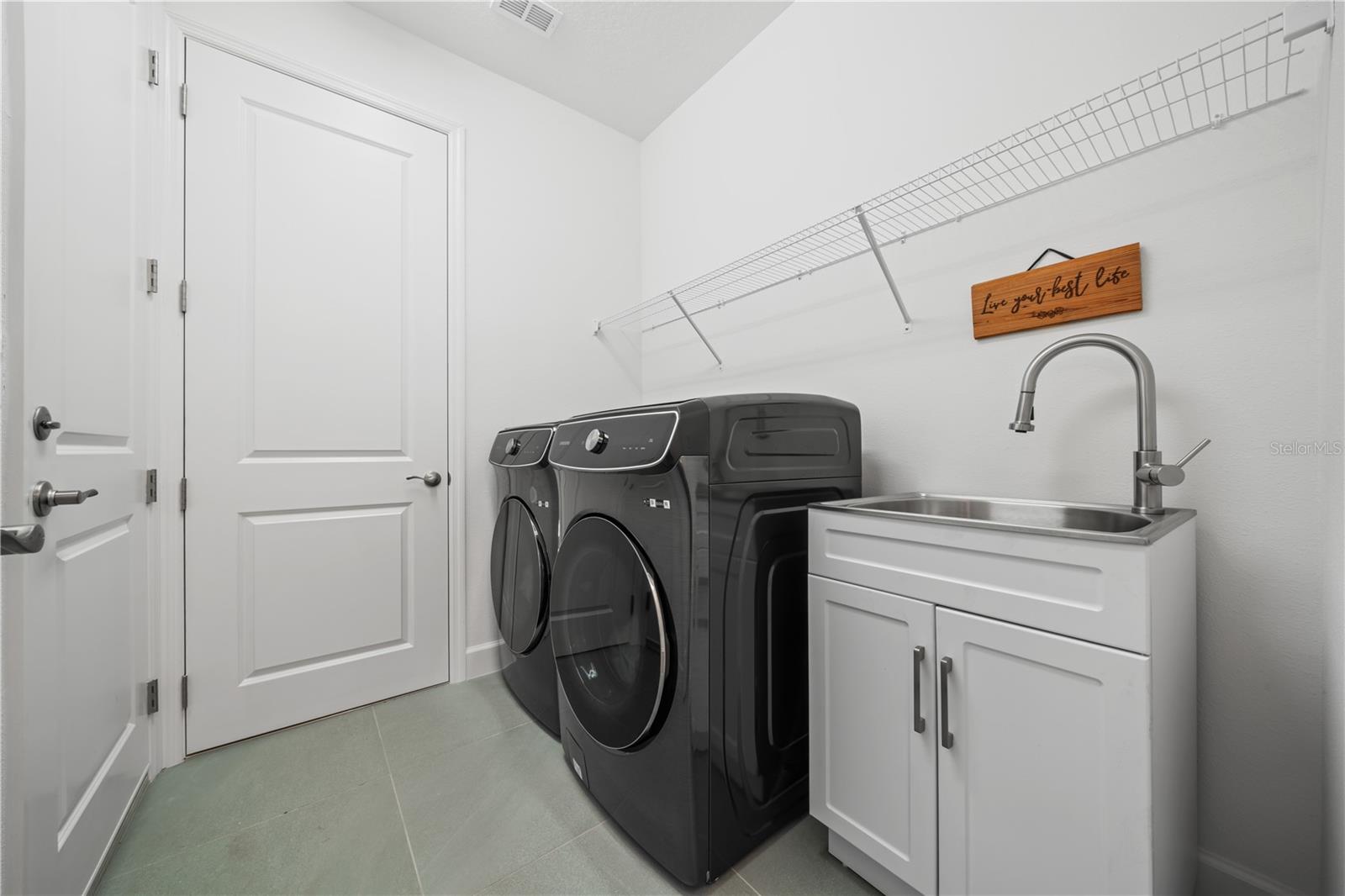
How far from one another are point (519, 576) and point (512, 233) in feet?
5.03

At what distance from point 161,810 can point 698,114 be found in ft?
10.2

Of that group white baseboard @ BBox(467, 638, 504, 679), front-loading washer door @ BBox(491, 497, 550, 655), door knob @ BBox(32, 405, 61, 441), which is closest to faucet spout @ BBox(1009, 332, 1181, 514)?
front-loading washer door @ BBox(491, 497, 550, 655)

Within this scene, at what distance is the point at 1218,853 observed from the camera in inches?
41.2

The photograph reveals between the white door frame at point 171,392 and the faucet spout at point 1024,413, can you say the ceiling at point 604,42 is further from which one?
the faucet spout at point 1024,413

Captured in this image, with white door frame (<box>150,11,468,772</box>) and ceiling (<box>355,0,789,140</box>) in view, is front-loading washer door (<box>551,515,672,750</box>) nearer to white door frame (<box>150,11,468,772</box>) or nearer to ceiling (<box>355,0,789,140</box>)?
white door frame (<box>150,11,468,772</box>)

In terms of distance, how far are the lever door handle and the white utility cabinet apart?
1.35 metres

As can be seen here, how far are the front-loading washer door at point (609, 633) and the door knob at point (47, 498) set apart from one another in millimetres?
936

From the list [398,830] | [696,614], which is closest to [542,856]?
[398,830]

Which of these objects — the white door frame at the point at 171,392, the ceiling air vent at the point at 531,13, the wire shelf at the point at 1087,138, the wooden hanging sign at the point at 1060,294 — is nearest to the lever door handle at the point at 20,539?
the white door frame at the point at 171,392

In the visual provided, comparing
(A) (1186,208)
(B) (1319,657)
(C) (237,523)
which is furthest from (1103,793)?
(C) (237,523)

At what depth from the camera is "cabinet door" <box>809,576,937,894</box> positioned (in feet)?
3.15

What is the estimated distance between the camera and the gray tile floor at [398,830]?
1.13 metres

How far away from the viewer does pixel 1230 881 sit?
102 cm

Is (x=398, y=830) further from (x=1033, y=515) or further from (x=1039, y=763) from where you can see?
(x=1033, y=515)
